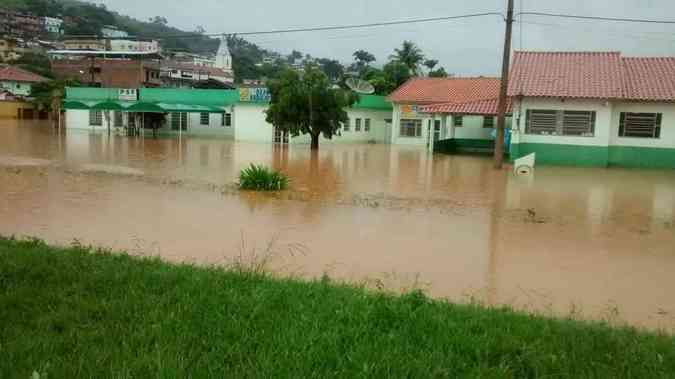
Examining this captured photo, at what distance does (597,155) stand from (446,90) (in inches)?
599

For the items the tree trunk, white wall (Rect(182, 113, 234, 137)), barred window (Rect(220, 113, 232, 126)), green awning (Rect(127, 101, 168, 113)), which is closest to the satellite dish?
barred window (Rect(220, 113, 232, 126))

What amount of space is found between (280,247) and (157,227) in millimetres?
2562

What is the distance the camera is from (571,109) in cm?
2755

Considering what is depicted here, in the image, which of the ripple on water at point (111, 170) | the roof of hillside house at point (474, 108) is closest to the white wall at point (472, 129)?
the roof of hillside house at point (474, 108)

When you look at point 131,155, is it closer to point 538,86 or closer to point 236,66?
point 538,86

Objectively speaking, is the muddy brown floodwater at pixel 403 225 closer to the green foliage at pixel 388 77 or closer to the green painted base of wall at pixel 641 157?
the green painted base of wall at pixel 641 157

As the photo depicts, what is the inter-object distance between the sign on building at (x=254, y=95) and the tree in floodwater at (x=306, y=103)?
27.7ft

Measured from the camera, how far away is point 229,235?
34.3 ft

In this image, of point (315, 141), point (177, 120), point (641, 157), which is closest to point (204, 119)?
point (177, 120)

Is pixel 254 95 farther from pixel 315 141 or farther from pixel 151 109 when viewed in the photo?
pixel 315 141

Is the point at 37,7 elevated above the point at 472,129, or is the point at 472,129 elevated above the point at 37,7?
the point at 37,7

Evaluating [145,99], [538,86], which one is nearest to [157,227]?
[538,86]

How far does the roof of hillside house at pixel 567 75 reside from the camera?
2698 centimetres

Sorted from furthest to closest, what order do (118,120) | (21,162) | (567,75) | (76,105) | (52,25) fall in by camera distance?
1. (52,25)
2. (118,120)
3. (76,105)
4. (567,75)
5. (21,162)
